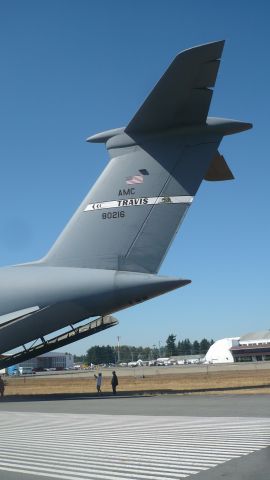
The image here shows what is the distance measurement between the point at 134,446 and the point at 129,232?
27.3 feet

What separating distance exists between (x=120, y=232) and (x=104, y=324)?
11.8 ft

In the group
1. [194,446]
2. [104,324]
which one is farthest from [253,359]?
[194,446]

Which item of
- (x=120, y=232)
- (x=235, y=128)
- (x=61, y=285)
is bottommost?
(x=61, y=285)

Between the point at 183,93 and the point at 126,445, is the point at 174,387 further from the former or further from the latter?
the point at 126,445

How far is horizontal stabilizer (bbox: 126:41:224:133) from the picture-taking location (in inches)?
481

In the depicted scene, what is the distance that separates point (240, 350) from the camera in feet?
293

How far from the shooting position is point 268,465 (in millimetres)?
5766

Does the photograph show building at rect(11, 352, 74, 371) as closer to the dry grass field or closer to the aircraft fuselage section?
the dry grass field

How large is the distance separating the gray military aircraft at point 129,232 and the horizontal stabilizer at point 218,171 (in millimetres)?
41

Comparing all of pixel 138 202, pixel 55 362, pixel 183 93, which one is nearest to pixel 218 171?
pixel 138 202

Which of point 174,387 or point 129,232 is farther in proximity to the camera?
point 174,387

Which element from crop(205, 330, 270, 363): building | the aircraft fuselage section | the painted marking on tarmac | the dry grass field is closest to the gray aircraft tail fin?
the aircraft fuselage section

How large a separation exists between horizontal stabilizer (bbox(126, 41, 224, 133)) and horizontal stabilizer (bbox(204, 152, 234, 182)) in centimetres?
127

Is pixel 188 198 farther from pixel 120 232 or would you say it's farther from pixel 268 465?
pixel 268 465
